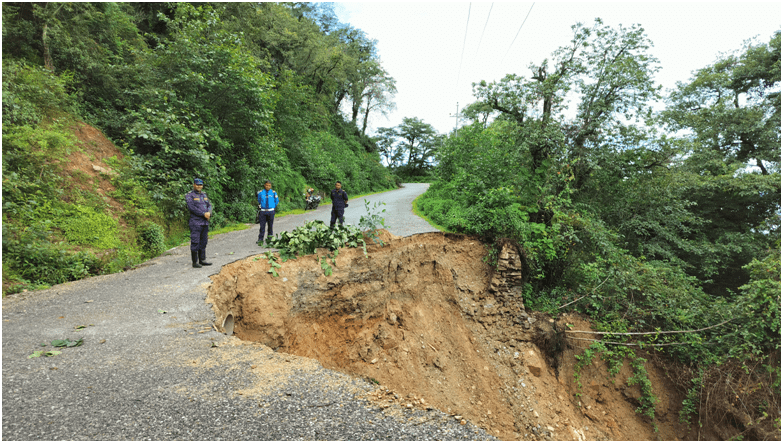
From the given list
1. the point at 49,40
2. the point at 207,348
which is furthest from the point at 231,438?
the point at 49,40

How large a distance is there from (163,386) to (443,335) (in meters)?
5.62

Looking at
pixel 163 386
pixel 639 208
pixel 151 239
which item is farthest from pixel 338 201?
pixel 639 208

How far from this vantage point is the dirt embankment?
5281 mm

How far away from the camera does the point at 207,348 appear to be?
11.7 ft

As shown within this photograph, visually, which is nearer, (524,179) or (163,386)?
(163,386)

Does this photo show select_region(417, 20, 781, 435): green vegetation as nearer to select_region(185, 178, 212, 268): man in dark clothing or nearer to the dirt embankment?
the dirt embankment

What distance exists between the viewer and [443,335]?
707cm

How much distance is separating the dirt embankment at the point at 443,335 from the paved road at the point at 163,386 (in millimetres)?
1067

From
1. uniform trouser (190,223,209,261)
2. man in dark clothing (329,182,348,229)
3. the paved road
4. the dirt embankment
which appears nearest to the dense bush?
uniform trouser (190,223,209,261)

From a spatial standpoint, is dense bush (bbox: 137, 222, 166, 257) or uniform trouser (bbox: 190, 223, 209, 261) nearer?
uniform trouser (bbox: 190, 223, 209, 261)

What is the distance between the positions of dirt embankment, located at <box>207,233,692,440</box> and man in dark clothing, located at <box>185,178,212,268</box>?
2.70 feet

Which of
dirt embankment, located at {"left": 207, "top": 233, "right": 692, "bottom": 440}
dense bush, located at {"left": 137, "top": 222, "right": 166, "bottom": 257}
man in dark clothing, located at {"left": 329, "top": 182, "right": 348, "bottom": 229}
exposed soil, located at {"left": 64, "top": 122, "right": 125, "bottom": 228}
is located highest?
exposed soil, located at {"left": 64, "top": 122, "right": 125, "bottom": 228}

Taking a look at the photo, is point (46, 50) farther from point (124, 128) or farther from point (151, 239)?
point (151, 239)

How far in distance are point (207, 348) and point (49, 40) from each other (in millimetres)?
10591
